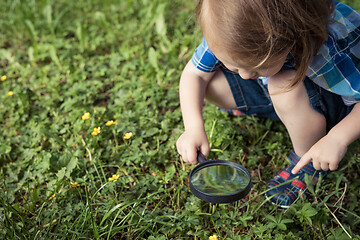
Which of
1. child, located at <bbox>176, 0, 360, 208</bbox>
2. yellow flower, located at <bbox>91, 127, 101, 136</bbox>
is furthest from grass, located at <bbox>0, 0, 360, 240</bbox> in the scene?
child, located at <bbox>176, 0, 360, 208</bbox>

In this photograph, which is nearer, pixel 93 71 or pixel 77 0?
pixel 93 71

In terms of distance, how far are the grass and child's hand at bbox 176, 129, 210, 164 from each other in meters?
0.18

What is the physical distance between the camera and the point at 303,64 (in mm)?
1467

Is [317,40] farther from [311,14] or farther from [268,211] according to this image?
[268,211]

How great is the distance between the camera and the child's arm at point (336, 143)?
5.08 feet

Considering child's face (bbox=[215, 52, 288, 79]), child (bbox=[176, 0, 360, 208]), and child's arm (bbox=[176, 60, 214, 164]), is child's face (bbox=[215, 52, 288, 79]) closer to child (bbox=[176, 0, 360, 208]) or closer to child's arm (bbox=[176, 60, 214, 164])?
child (bbox=[176, 0, 360, 208])

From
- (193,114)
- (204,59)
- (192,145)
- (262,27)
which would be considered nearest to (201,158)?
(192,145)

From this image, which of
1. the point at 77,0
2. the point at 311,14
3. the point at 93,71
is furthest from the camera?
the point at 77,0

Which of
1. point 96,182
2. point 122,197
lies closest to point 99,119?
point 96,182

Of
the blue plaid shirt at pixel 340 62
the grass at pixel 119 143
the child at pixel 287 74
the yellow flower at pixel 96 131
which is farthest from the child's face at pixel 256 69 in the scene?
the yellow flower at pixel 96 131

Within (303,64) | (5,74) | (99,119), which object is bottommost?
(99,119)

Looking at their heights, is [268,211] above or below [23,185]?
below

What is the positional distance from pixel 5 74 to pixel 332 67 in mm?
2313

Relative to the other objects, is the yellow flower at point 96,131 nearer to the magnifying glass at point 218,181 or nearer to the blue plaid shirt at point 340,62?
the magnifying glass at point 218,181
